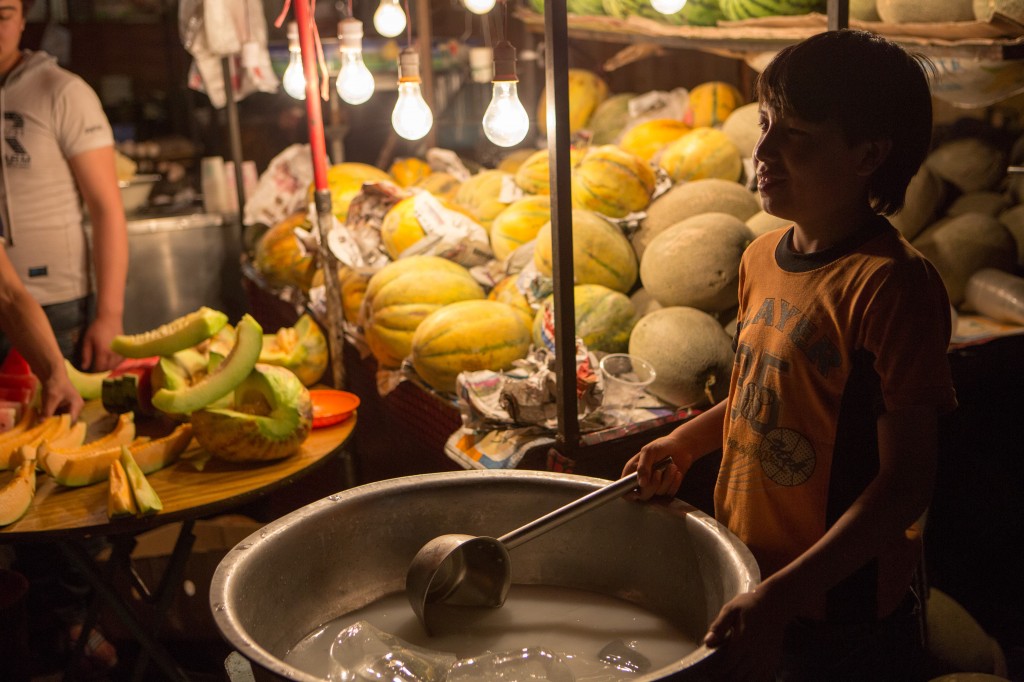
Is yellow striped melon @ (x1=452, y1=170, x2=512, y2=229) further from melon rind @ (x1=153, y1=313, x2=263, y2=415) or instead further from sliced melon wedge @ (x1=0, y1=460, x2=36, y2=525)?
sliced melon wedge @ (x1=0, y1=460, x2=36, y2=525)

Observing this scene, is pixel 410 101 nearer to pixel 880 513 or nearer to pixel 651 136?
pixel 651 136

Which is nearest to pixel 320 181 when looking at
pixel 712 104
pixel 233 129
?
pixel 712 104

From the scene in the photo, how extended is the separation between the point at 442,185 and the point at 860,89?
9.63 feet

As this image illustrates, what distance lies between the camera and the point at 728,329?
2564 millimetres

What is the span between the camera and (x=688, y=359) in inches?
91.8

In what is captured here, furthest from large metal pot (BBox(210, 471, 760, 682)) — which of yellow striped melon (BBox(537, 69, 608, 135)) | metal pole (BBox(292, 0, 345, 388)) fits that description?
yellow striped melon (BBox(537, 69, 608, 135))

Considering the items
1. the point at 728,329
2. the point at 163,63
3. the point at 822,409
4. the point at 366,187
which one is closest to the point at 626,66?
the point at 366,187

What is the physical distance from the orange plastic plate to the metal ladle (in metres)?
1.10

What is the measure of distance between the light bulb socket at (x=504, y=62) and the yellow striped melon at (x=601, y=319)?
2.21 feet

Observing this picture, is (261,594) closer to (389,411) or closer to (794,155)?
(794,155)

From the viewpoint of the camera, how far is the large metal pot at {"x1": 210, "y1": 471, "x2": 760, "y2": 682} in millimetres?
1328

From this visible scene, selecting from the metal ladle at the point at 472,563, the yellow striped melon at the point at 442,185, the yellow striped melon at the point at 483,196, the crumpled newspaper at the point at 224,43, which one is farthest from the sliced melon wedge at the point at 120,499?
the crumpled newspaper at the point at 224,43

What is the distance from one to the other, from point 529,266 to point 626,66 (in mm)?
2673

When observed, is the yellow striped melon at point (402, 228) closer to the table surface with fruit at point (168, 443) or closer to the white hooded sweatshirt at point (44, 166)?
the table surface with fruit at point (168, 443)
